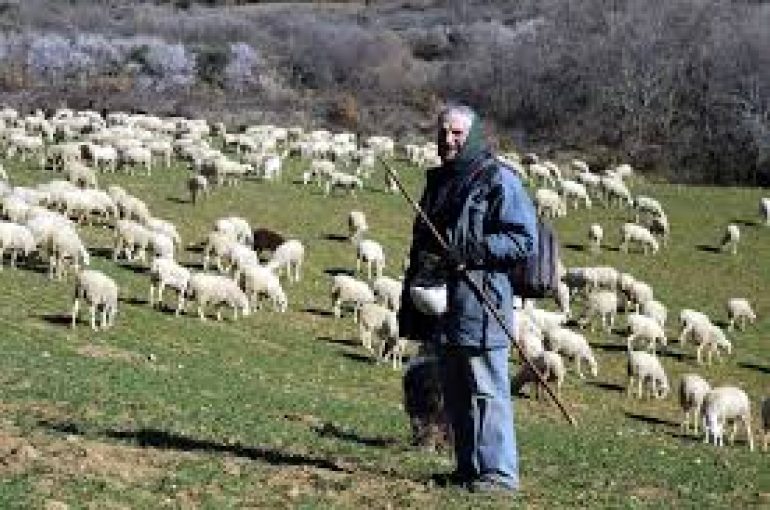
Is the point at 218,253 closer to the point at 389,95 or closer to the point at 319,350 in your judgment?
the point at 319,350

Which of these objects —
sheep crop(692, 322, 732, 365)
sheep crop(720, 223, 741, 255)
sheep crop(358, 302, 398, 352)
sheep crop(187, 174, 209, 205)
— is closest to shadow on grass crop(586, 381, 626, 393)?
sheep crop(692, 322, 732, 365)

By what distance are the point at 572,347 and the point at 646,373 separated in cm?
172

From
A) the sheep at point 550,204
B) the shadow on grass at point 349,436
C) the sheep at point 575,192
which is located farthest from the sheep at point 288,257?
the sheep at point 575,192

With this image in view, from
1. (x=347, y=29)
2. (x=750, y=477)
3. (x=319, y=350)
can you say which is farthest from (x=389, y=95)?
(x=750, y=477)

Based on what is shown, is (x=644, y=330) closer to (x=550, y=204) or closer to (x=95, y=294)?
(x=95, y=294)

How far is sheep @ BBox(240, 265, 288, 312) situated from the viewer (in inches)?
1099

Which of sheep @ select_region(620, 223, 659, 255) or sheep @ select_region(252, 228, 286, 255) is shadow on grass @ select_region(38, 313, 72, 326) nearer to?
sheep @ select_region(252, 228, 286, 255)

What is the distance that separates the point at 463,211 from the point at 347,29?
89.7 m

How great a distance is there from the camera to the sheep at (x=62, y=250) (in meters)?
26.4

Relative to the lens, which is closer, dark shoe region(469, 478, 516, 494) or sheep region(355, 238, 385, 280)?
dark shoe region(469, 478, 516, 494)

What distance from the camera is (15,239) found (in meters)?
26.3

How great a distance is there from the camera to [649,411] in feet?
83.9

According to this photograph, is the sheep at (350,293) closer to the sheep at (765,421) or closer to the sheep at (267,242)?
the sheep at (267,242)

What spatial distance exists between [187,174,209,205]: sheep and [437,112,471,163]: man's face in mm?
30968
